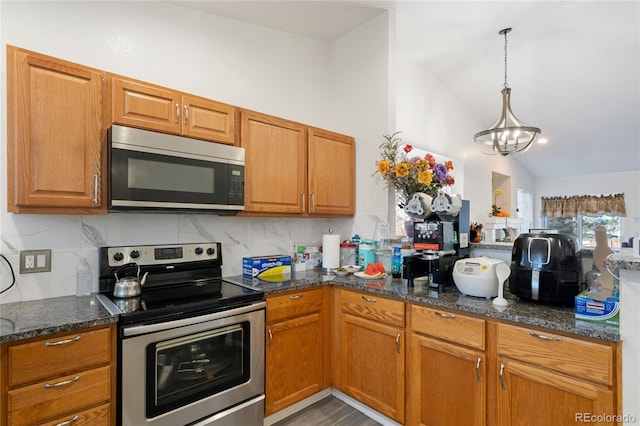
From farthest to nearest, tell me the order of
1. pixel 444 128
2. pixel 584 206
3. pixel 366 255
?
pixel 584 206 < pixel 444 128 < pixel 366 255

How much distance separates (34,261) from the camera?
1740 millimetres

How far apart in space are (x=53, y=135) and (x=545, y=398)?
2.54 metres

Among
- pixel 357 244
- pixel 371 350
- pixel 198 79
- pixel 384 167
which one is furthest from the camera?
→ pixel 357 244

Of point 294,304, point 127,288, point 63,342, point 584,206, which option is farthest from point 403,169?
point 584,206

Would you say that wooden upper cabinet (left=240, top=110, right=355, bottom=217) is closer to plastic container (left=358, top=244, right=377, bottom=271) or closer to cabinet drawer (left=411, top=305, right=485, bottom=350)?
plastic container (left=358, top=244, right=377, bottom=271)

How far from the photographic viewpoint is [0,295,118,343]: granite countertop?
4.21 feet

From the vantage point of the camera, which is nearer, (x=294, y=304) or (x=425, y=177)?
(x=294, y=304)

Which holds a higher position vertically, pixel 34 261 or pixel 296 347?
pixel 34 261

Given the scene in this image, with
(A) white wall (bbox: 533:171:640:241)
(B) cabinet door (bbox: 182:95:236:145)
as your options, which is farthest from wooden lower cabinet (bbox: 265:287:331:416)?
(A) white wall (bbox: 533:171:640:241)

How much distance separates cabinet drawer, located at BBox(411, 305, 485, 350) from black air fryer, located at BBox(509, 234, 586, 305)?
31cm

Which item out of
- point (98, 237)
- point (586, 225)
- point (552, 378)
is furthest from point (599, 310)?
point (586, 225)

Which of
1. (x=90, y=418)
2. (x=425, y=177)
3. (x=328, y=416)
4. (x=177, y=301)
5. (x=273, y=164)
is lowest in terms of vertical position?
(x=328, y=416)

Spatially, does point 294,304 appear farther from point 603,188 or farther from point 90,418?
point 603,188

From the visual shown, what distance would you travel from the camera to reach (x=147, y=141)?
1797 millimetres
